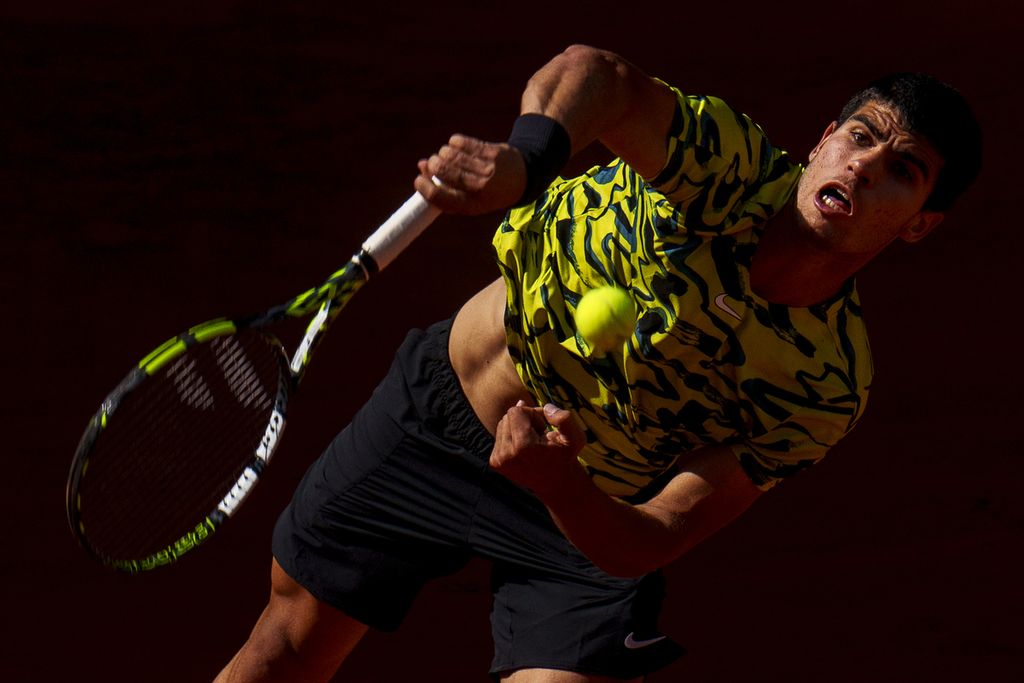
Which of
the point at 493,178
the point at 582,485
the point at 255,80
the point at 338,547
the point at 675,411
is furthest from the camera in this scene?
the point at 255,80

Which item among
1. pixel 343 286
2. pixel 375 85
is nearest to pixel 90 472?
pixel 343 286

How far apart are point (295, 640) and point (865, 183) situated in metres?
1.58

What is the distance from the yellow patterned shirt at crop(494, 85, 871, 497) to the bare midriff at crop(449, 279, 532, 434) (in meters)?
0.13

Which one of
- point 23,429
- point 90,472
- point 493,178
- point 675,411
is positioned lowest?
point 23,429

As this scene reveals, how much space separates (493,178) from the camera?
249 centimetres

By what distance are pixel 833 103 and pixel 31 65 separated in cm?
233

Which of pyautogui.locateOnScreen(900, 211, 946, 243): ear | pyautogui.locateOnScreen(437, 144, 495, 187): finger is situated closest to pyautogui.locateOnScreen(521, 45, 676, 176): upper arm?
pyautogui.locateOnScreen(437, 144, 495, 187): finger

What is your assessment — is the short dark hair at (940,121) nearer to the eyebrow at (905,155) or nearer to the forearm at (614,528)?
the eyebrow at (905,155)

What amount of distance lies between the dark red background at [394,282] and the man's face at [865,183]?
78.0 inches

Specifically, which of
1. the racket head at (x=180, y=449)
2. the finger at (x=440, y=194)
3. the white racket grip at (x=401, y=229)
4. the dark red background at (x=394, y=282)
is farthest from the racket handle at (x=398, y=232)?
the dark red background at (x=394, y=282)

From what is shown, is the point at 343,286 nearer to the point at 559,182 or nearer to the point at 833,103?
the point at 559,182

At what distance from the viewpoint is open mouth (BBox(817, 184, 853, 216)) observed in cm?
287

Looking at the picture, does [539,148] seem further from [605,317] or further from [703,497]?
[703,497]

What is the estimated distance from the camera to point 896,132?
2.92 metres
